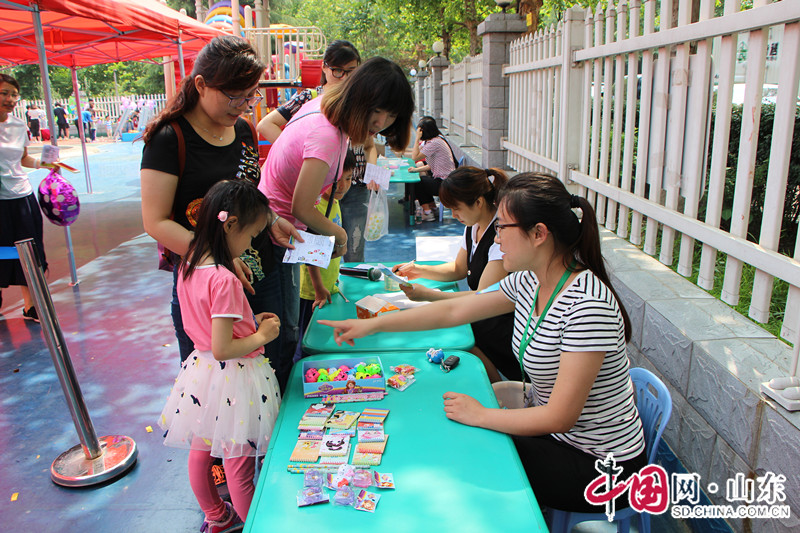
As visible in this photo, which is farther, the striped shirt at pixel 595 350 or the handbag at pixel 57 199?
the handbag at pixel 57 199

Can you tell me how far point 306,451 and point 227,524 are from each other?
967mm

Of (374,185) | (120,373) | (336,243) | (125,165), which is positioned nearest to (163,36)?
(374,185)

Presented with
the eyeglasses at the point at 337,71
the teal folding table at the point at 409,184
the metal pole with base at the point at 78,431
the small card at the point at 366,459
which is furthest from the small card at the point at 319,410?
the teal folding table at the point at 409,184

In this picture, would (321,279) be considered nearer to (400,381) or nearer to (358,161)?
(400,381)

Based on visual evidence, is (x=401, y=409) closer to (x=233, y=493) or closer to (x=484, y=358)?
(x=233, y=493)

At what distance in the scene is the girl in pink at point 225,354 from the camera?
1.92m

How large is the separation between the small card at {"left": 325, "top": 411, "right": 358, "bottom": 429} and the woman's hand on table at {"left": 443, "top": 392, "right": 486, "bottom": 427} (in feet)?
0.95

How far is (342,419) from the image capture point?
1762mm

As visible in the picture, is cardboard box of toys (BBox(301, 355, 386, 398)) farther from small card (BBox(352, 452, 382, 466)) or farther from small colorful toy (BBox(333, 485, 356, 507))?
small colorful toy (BBox(333, 485, 356, 507))

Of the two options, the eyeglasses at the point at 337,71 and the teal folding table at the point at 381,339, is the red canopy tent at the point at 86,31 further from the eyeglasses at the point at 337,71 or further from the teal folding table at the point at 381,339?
the teal folding table at the point at 381,339

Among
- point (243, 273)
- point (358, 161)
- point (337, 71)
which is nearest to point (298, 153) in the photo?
point (243, 273)

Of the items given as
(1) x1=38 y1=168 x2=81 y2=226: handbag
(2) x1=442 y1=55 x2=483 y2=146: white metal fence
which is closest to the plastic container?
(1) x1=38 y1=168 x2=81 y2=226: handbag

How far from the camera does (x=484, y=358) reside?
9.59 feet

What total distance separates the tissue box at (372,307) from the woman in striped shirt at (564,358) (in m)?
0.74
